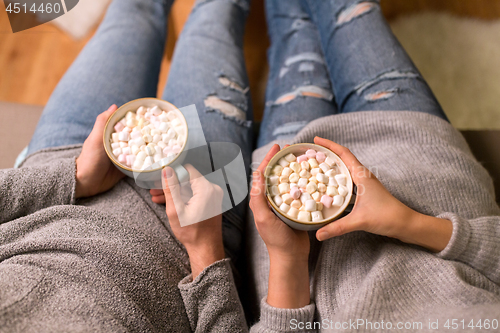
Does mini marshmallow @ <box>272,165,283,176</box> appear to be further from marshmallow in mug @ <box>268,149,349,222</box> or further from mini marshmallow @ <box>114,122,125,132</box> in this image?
mini marshmallow @ <box>114,122,125,132</box>

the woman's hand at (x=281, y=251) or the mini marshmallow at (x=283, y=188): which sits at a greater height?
the mini marshmallow at (x=283, y=188)

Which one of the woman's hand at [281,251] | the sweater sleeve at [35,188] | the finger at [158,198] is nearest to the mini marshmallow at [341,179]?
the woman's hand at [281,251]

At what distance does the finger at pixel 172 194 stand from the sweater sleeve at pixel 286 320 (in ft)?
0.76

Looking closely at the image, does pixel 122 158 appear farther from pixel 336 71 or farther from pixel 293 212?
pixel 336 71

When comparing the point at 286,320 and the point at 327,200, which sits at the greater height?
the point at 327,200

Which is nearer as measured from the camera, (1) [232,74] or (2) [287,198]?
(2) [287,198]

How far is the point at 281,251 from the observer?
0.52 metres

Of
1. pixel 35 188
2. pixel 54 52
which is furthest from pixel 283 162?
pixel 54 52

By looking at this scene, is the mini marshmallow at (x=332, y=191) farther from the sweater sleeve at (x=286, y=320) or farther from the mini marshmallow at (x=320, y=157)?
the sweater sleeve at (x=286, y=320)

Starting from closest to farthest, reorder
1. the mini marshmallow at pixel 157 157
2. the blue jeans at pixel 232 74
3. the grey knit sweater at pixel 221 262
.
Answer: the grey knit sweater at pixel 221 262 < the mini marshmallow at pixel 157 157 < the blue jeans at pixel 232 74

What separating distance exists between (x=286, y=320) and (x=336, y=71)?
26.1 inches

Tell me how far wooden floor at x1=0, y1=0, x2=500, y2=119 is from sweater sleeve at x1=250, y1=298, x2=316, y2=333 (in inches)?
33.5

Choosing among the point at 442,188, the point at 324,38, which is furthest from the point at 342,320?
the point at 324,38

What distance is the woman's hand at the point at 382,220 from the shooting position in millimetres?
465
